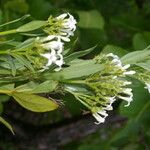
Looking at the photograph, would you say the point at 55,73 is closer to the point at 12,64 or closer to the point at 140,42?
the point at 12,64

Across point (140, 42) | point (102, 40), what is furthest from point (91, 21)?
point (140, 42)

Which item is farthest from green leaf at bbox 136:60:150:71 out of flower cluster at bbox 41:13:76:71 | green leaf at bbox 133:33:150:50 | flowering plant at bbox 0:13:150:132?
green leaf at bbox 133:33:150:50

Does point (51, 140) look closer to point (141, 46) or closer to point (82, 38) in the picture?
point (82, 38)

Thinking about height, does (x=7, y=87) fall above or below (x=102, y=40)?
above

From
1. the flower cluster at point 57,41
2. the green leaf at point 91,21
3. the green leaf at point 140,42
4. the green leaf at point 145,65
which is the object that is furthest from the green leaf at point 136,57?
the green leaf at point 91,21

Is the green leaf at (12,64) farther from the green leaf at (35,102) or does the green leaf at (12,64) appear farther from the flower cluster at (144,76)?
the flower cluster at (144,76)

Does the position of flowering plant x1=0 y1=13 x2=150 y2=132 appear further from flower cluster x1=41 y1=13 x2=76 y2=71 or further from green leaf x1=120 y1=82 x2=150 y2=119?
green leaf x1=120 y1=82 x2=150 y2=119
